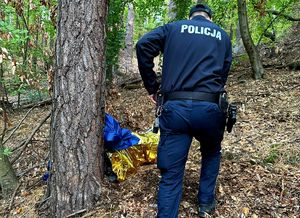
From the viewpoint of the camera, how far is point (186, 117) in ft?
10.3

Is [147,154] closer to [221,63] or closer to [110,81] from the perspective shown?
[221,63]

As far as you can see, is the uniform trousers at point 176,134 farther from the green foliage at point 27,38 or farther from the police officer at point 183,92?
the green foliage at point 27,38

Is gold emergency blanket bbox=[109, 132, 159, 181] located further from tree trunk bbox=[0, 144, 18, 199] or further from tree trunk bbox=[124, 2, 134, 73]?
tree trunk bbox=[124, 2, 134, 73]

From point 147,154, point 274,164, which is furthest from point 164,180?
point 274,164

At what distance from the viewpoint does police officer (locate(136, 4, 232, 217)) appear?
10.4 feet

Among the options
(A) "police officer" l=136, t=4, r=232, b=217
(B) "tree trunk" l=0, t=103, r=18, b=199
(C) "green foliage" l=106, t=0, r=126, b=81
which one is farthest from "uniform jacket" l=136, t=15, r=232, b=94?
(C) "green foliage" l=106, t=0, r=126, b=81

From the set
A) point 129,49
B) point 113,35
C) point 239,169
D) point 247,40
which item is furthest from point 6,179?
point 129,49

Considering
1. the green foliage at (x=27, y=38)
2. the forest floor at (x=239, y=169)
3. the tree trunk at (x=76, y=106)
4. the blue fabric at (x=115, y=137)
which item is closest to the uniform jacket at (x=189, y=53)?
the tree trunk at (x=76, y=106)

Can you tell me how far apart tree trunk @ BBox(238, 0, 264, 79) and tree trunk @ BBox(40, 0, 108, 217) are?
17.0 ft

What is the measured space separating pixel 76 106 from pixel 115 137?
652mm

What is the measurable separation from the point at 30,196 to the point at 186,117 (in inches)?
99.3

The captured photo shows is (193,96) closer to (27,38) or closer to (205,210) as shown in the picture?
(205,210)

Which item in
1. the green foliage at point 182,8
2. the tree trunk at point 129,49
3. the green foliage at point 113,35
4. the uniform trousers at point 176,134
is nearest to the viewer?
the uniform trousers at point 176,134

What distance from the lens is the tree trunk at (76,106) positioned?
353 cm
